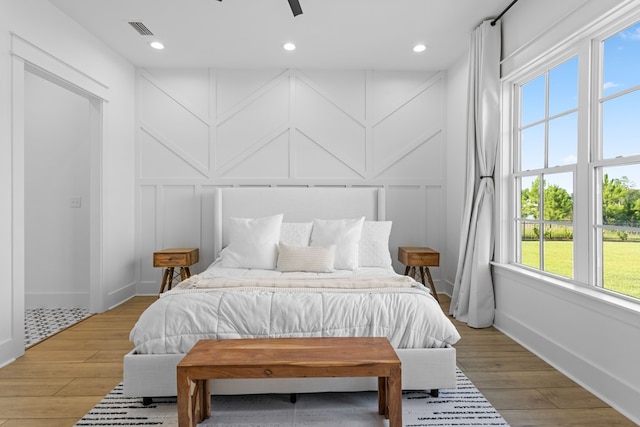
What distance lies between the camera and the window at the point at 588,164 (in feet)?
7.39

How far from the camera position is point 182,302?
2.26 meters

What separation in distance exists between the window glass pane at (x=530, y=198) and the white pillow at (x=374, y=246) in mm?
1267

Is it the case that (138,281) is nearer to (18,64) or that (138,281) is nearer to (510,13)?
(18,64)

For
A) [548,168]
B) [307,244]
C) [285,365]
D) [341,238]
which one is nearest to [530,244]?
[548,168]

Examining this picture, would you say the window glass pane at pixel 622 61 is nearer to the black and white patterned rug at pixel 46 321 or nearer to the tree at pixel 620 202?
the tree at pixel 620 202

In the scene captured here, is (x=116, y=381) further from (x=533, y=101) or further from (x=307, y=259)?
(x=533, y=101)

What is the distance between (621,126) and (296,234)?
107 inches

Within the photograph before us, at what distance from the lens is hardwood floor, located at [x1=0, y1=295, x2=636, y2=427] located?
2.05 m

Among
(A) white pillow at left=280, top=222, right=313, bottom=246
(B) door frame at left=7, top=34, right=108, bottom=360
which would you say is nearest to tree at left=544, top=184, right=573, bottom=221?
(A) white pillow at left=280, top=222, right=313, bottom=246

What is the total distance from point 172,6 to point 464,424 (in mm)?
3661

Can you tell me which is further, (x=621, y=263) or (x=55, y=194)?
(x=55, y=194)

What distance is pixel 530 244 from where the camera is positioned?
10.7 feet

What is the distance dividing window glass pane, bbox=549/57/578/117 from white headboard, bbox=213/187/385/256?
1.98 meters

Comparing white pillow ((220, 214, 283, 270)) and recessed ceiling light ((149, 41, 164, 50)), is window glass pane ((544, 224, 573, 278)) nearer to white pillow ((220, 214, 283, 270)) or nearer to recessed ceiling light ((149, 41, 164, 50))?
white pillow ((220, 214, 283, 270))
